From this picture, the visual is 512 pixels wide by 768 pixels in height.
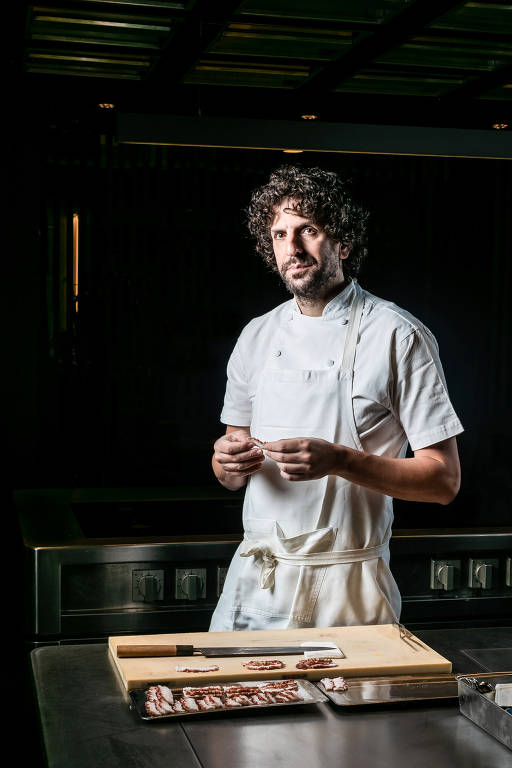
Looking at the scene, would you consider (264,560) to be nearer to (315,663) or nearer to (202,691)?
(315,663)

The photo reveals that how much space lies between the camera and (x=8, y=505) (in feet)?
9.05

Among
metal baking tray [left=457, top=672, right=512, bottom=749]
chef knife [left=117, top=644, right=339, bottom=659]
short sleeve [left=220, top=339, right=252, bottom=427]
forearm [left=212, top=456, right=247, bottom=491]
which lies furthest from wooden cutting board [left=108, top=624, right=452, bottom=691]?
short sleeve [left=220, top=339, right=252, bottom=427]

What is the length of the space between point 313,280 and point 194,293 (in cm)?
101

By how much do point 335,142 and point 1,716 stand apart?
165 centimetres

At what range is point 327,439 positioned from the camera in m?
1.85

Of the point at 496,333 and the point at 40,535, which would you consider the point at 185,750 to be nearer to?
the point at 40,535

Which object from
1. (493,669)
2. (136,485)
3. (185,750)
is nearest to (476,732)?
(493,669)

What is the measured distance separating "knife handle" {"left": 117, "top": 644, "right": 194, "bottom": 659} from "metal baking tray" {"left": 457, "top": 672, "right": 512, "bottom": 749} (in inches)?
15.8

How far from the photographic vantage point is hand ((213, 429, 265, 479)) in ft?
5.87

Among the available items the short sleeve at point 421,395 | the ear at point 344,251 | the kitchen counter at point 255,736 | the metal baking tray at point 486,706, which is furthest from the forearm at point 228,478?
the metal baking tray at point 486,706

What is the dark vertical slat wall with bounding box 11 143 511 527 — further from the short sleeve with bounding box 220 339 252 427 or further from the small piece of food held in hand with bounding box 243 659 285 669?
the small piece of food held in hand with bounding box 243 659 285 669

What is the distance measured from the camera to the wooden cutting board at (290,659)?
4.35ft

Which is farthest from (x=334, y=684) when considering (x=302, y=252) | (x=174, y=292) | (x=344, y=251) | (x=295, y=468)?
(x=174, y=292)

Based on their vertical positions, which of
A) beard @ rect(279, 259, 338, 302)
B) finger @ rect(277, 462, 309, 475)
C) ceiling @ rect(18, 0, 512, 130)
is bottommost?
finger @ rect(277, 462, 309, 475)
